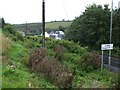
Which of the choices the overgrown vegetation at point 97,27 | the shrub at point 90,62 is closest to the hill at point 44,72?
the shrub at point 90,62

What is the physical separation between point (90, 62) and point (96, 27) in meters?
22.0

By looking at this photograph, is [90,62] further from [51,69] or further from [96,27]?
[96,27]

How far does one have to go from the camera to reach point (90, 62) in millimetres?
20719

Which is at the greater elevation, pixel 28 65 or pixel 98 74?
pixel 28 65

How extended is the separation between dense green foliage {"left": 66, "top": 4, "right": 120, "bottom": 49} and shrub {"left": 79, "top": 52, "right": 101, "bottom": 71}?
19684mm

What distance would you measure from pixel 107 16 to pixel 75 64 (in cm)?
2121

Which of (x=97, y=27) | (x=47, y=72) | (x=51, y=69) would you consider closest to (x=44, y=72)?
(x=47, y=72)

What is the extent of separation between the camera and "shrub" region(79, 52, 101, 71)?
67.7 ft

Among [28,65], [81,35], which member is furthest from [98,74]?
[81,35]

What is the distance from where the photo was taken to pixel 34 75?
13.1 m

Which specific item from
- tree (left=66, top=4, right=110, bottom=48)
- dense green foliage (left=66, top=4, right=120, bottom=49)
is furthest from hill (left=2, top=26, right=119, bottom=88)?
tree (left=66, top=4, right=110, bottom=48)

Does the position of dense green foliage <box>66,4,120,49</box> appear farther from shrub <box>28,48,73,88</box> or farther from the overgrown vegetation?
shrub <box>28,48,73,88</box>

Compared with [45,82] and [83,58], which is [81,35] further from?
[45,82]

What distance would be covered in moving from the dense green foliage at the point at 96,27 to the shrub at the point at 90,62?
1968cm
